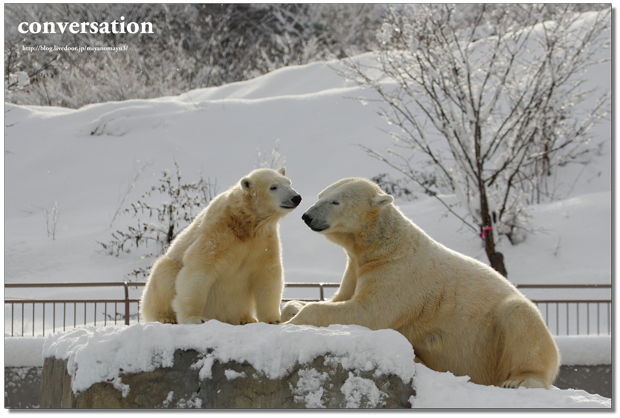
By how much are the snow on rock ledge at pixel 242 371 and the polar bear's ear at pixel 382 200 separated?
2.70ft

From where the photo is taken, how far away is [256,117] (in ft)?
45.3

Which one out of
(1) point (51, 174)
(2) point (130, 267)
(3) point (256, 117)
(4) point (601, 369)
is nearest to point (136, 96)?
(3) point (256, 117)

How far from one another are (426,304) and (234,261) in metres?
1.01

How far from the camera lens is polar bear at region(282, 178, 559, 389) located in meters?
2.79

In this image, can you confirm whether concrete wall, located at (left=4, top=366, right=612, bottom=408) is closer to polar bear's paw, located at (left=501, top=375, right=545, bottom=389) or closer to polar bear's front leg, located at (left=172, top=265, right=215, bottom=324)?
polar bear's front leg, located at (left=172, top=265, right=215, bottom=324)

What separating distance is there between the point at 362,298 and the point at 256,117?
11.4 metres

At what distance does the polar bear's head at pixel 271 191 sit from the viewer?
9.85ft

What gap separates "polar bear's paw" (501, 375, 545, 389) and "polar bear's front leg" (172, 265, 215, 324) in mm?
1506

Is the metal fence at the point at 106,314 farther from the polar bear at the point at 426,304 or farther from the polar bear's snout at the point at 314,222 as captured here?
the polar bear's snout at the point at 314,222

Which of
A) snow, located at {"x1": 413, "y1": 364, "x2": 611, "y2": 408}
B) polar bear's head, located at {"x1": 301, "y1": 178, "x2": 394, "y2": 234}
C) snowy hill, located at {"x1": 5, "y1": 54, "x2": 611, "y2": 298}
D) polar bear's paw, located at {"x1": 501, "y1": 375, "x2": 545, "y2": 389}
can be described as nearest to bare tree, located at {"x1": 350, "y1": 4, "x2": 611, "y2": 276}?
snowy hill, located at {"x1": 5, "y1": 54, "x2": 611, "y2": 298}

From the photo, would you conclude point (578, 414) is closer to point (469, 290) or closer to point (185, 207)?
point (469, 290)

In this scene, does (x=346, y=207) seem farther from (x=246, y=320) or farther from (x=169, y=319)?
(x=169, y=319)

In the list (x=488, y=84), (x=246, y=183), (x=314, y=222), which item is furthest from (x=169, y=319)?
(x=488, y=84)

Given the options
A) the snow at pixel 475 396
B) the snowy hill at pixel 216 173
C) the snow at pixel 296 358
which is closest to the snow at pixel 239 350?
the snow at pixel 296 358
